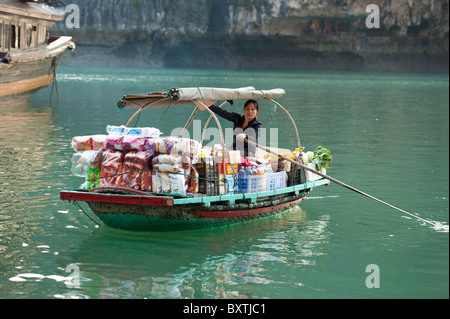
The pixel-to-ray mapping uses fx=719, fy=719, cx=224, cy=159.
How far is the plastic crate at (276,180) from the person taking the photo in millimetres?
10234

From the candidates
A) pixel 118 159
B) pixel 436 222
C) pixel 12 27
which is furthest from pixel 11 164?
pixel 12 27

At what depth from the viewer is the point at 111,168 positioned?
9.04 m

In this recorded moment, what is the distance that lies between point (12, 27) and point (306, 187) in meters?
18.2

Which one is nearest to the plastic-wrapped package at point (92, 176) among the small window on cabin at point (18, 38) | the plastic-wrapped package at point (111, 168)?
the plastic-wrapped package at point (111, 168)

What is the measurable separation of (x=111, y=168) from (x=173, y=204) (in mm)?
1011

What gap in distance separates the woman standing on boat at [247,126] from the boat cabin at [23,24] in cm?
1646

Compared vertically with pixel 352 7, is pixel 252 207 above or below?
below

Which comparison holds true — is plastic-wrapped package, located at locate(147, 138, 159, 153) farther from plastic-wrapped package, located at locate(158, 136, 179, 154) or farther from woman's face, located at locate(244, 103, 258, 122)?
woman's face, located at locate(244, 103, 258, 122)

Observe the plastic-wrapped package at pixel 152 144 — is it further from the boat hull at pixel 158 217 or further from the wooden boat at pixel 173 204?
the boat hull at pixel 158 217

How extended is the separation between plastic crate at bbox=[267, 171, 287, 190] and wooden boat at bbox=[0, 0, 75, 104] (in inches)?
591

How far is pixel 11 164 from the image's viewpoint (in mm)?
13914

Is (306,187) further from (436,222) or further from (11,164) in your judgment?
(11,164)

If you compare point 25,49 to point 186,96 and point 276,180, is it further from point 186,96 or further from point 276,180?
point 186,96

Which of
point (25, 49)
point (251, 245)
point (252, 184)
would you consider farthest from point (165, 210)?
point (25, 49)
